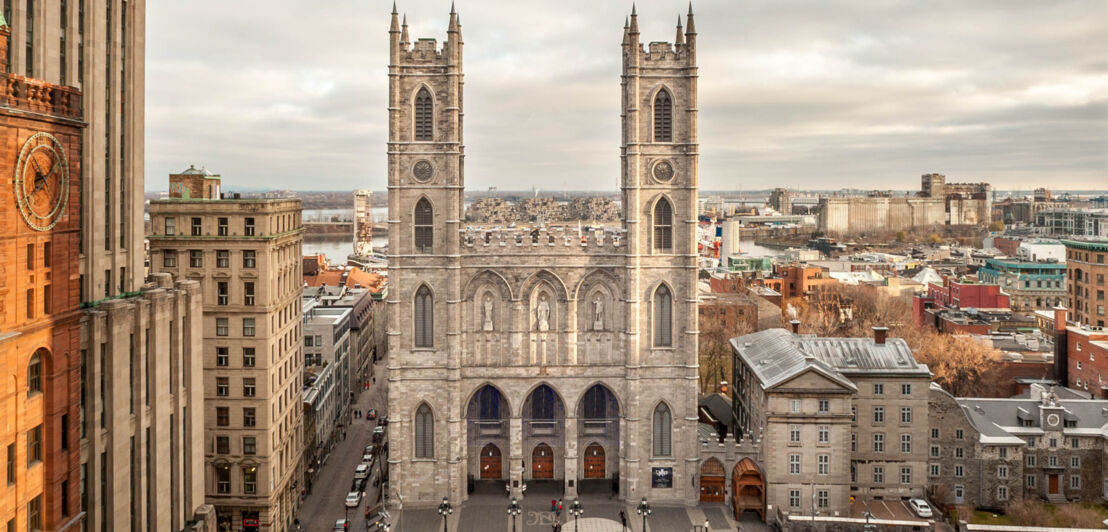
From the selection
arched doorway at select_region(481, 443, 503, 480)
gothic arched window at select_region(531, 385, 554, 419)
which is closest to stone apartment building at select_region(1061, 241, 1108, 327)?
gothic arched window at select_region(531, 385, 554, 419)

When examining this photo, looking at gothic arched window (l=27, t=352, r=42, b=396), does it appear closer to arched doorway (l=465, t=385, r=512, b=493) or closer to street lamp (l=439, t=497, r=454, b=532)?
street lamp (l=439, t=497, r=454, b=532)

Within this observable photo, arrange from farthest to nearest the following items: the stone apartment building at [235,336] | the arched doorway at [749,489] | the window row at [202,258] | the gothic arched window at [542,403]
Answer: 1. the gothic arched window at [542,403]
2. the arched doorway at [749,489]
3. the window row at [202,258]
4. the stone apartment building at [235,336]

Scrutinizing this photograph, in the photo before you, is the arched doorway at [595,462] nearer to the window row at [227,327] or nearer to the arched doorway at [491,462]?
the arched doorway at [491,462]

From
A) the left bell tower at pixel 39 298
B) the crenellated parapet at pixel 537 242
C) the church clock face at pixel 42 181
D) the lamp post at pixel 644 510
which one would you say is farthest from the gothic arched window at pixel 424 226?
the church clock face at pixel 42 181

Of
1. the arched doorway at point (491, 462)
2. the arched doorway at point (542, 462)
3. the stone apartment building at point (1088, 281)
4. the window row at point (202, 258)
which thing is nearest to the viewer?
the window row at point (202, 258)

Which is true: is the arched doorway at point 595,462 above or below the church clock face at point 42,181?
below

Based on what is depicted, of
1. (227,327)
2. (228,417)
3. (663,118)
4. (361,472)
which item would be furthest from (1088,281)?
(228,417)

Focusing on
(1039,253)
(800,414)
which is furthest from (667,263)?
(1039,253)
